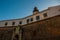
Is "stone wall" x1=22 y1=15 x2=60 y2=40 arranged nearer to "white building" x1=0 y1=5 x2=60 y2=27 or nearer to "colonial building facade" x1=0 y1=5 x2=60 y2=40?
"colonial building facade" x1=0 y1=5 x2=60 y2=40

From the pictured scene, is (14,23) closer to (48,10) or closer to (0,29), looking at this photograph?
(0,29)

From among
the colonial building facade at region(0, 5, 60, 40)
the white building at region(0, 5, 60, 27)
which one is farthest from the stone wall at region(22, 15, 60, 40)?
the white building at region(0, 5, 60, 27)

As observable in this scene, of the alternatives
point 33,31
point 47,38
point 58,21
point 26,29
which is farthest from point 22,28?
point 58,21

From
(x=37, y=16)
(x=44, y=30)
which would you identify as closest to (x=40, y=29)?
(x=44, y=30)

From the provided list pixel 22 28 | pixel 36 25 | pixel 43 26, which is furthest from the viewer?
pixel 22 28

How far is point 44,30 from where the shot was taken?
1906 centimetres

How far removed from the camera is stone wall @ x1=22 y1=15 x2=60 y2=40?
17.8 metres

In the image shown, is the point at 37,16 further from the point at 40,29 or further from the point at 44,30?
the point at 44,30

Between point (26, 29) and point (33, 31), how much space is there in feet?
6.28

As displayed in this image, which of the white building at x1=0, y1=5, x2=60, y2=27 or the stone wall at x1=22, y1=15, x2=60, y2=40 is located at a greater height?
the white building at x1=0, y1=5, x2=60, y2=27

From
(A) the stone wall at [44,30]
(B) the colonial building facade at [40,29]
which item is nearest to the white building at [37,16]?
(B) the colonial building facade at [40,29]

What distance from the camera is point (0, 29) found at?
26047 millimetres

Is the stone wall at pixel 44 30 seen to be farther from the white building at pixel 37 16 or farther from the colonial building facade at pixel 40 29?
the white building at pixel 37 16

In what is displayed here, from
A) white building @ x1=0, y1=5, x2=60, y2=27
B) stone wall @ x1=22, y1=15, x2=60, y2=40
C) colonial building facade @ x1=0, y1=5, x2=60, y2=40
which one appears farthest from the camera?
white building @ x1=0, y1=5, x2=60, y2=27
